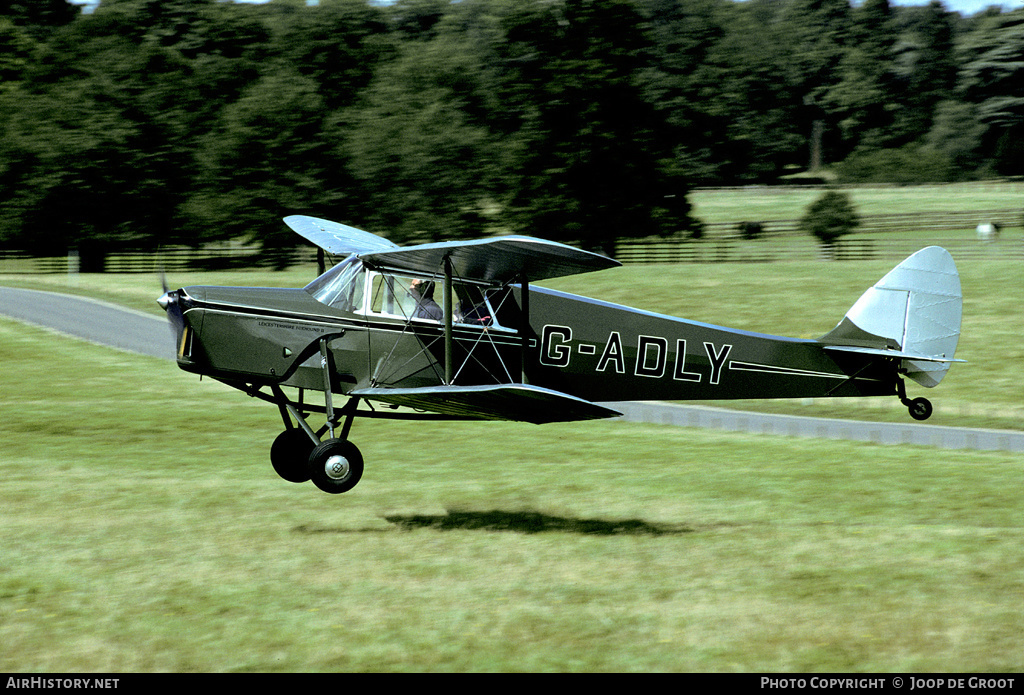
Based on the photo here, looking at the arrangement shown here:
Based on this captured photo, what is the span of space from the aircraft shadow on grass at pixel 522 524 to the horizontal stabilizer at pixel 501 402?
1492mm

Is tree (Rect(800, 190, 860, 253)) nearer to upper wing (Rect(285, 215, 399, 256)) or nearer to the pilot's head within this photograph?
upper wing (Rect(285, 215, 399, 256))

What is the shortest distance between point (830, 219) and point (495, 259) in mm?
46499

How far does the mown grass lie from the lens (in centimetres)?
839

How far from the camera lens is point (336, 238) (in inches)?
561

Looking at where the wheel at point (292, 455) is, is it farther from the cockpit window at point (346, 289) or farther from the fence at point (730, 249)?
the fence at point (730, 249)

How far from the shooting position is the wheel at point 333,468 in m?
11.4

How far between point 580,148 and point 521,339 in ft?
150

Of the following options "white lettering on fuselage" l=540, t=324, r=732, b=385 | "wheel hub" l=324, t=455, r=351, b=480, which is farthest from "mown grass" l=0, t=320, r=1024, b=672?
"white lettering on fuselage" l=540, t=324, r=732, b=385

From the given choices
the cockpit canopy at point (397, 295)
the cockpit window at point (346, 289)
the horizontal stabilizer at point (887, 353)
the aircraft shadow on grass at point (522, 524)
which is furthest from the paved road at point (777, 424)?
the cockpit window at point (346, 289)

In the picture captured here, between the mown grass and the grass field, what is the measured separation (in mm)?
37

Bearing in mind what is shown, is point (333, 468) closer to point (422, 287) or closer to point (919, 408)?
point (422, 287)

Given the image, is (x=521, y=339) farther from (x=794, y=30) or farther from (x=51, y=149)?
A: (x=794, y=30)

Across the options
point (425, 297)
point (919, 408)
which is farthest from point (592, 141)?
point (425, 297)

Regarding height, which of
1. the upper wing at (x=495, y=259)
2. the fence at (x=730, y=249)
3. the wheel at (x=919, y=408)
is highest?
the fence at (x=730, y=249)
